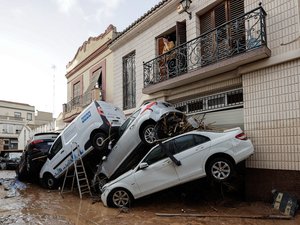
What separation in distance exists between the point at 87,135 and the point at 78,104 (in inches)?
360

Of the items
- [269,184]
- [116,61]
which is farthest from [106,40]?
[269,184]

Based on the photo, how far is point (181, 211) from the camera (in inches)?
299

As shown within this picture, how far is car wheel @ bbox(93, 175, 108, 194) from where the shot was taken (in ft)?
32.0

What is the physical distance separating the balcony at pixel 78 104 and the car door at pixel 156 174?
9157mm

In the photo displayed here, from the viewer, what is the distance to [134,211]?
25.3 ft

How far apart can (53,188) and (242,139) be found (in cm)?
855

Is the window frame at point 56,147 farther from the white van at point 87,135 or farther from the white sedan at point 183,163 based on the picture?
the white sedan at point 183,163

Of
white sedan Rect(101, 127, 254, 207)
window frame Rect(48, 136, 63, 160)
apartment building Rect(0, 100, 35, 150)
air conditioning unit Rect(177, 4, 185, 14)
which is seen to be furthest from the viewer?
apartment building Rect(0, 100, 35, 150)

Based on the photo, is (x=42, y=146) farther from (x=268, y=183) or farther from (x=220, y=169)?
(x=268, y=183)

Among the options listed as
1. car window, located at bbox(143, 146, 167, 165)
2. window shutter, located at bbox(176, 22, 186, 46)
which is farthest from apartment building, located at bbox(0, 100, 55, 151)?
car window, located at bbox(143, 146, 167, 165)

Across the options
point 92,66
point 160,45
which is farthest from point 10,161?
point 160,45

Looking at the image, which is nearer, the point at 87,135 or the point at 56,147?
the point at 87,135

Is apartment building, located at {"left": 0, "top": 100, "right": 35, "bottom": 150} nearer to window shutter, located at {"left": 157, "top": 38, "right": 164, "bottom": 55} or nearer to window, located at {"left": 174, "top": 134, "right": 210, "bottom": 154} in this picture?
window shutter, located at {"left": 157, "top": 38, "right": 164, "bottom": 55}

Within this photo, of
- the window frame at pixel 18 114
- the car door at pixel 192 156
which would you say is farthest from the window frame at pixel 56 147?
the window frame at pixel 18 114
